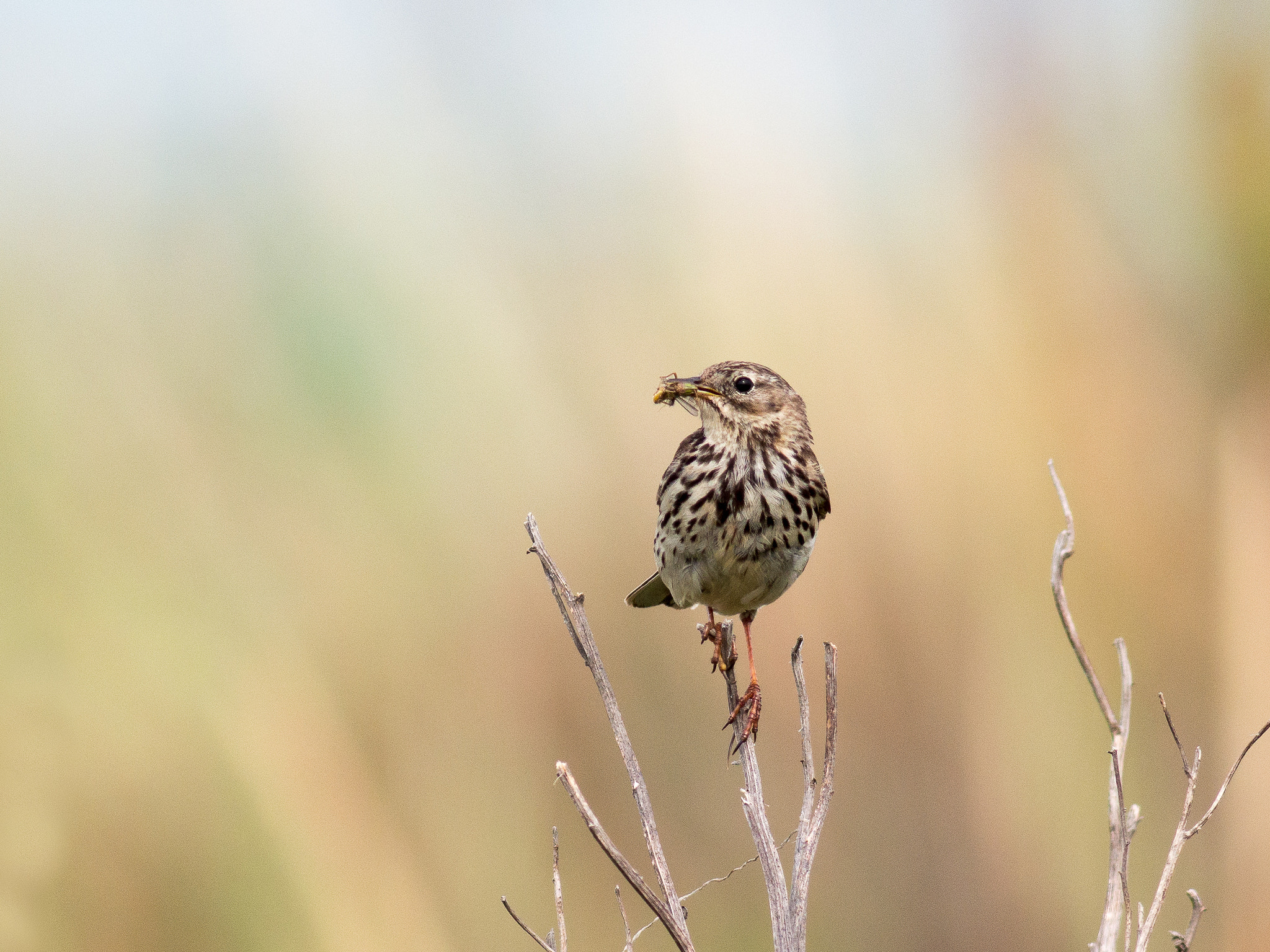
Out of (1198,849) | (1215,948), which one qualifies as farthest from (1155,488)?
(1215,948)

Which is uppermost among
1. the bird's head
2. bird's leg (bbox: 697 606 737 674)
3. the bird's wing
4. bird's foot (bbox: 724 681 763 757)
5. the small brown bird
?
the bird's head

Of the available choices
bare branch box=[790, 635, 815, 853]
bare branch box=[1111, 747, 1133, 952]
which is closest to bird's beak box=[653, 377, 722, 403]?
bare branch box=[790, 635, 815, 853]

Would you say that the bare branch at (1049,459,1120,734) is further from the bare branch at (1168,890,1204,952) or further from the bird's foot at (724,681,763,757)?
the bird's foot at (724,681,763,757)

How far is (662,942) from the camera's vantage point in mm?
4320

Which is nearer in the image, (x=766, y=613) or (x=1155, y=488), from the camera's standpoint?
(x=766, y=613)

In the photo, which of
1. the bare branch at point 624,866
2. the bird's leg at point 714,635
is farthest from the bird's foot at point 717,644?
the bare branch at point 624,866

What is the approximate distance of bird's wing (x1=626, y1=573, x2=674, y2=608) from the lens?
3.48 meters

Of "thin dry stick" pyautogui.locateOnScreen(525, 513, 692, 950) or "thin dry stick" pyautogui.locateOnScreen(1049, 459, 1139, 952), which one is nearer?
"thin dry stick" pyautogui.locateOnScreen(1049, 459, 1139, 952)

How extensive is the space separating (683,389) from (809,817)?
1.49 m

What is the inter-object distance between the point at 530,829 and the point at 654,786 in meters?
0.58

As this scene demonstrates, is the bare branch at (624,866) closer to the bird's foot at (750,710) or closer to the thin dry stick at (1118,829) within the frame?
the thin dry stick at (1118,829)

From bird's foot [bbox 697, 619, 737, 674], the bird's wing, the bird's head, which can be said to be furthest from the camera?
the bird's wing

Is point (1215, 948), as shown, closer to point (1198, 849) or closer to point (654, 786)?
point (1198, 849)

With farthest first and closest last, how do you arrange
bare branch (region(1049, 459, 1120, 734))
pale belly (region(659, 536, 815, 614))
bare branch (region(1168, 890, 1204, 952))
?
pale belly (region(659, 536, 815, 614)), bare branch (region(1168, 890, 1204, 952)), bare branch (region(1049, 459, 1120, 734))
